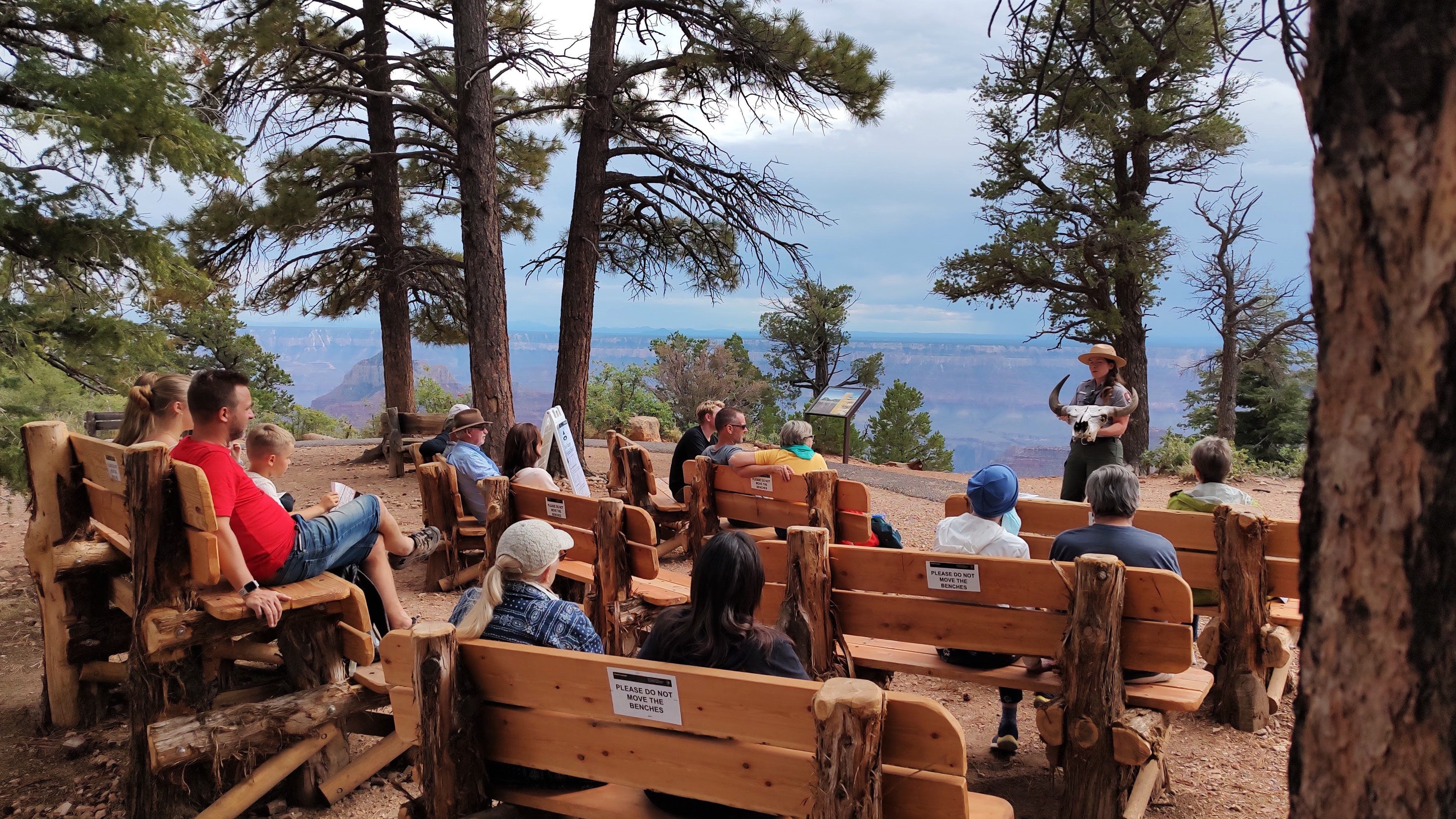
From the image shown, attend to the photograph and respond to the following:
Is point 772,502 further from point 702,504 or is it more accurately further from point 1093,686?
point 1093,686

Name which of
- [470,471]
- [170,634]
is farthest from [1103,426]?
[170,634]

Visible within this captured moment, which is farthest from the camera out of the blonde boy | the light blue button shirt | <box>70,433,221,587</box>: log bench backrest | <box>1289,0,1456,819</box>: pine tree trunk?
the light blue button shirt

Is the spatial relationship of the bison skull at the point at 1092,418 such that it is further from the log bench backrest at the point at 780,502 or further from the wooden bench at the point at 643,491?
the wooden bench at the point at 643,491

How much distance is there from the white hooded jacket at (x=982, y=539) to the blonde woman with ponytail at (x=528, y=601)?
1690 mm

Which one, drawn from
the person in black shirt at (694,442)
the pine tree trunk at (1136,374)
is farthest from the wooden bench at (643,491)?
the pine tree trunk at (1136,374)

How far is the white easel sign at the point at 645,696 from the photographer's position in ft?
6.59

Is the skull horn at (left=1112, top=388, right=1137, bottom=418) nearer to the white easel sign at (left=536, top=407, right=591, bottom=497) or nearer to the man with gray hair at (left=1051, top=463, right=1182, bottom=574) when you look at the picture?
the man with gray hair at (left=1051, top=463, right=1182, bottom=574)

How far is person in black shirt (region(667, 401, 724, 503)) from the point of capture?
7.47 m

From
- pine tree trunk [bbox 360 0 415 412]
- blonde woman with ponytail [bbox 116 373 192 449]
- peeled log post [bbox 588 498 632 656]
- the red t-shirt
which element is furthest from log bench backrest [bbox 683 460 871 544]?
pine tree trunk [bbox 360 0 415 412]

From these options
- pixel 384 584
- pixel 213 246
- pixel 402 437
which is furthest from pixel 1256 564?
pixel 213 246

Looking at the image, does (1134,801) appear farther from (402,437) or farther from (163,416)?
(402,437)

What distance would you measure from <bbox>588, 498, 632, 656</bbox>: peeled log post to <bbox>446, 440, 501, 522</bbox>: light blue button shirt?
2.47 meters

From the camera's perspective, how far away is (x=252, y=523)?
352cm

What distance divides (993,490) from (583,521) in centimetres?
212
